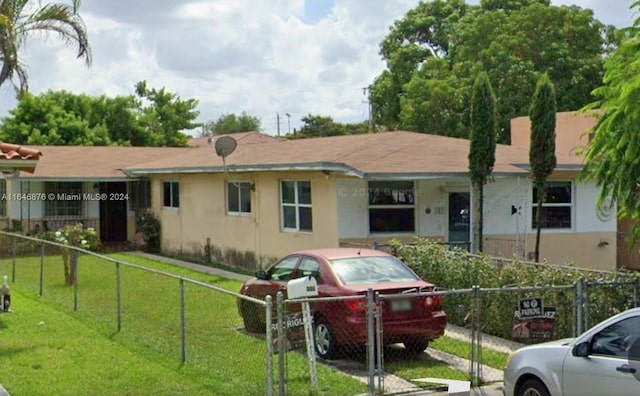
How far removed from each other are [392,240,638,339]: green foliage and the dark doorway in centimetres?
1773

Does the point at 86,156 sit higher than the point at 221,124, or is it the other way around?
the point at 221,124

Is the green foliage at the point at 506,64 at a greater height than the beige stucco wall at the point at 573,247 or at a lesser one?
greater

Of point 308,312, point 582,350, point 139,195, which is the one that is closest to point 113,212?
point 139,195

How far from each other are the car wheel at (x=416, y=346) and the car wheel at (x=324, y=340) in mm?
933

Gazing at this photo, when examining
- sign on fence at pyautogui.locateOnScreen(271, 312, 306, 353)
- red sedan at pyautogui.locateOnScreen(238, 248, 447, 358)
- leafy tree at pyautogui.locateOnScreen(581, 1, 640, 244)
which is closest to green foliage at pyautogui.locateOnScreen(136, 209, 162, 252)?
red sedan at pyautogui.locateOnScreen(238, 248, 447, 358)

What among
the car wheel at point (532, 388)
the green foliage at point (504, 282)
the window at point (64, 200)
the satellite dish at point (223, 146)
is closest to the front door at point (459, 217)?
the green foliage at point (504, 282)

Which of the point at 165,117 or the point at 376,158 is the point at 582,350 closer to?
the point at 376,158

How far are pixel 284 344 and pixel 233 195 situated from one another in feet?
48.6

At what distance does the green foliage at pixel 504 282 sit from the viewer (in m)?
10.9

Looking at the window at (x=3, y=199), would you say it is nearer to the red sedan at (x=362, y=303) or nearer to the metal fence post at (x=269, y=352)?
the red sedan at (x=362, y=303)

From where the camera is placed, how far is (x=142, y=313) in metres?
13.8

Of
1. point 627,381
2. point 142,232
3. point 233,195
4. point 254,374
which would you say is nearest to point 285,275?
point 254,374

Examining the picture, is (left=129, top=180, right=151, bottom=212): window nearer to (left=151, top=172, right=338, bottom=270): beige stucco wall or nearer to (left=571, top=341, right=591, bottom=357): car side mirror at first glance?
(left=151, top=172, right=338, bottom=270): beige stucco wall

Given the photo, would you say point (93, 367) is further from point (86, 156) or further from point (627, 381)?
point (86, 156)
